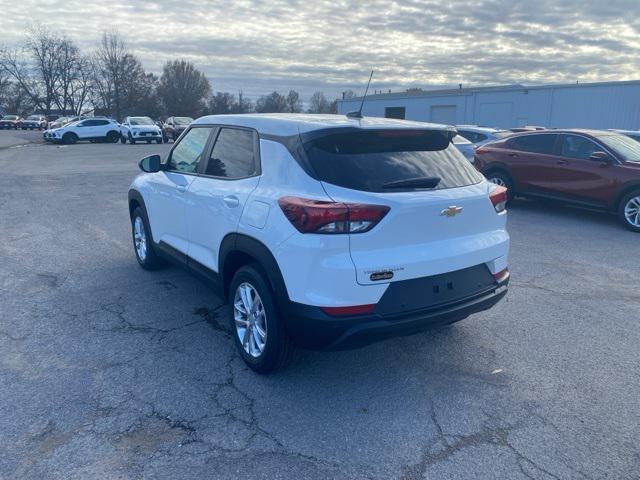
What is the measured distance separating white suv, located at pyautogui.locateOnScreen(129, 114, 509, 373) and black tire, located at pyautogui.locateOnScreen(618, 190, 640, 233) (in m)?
6.18

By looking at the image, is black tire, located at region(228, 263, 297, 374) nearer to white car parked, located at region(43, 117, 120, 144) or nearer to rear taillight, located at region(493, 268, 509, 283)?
rear taillight, located at region(493, 268, 509, 283)

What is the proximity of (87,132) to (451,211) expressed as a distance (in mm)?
36740

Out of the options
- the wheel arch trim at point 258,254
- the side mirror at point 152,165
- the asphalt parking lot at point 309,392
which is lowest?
the asphalt parking lot at point 309,392

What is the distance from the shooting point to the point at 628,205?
884 cm

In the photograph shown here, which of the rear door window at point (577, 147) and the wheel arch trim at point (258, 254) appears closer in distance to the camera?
the wheel arch trim at point (258, 254)

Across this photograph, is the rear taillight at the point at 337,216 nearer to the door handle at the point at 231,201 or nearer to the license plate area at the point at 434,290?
the license plate area at the point at 434,290

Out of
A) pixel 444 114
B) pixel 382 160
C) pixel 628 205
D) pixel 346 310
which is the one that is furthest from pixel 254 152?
pixel 444 114

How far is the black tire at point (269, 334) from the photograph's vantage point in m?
3.44

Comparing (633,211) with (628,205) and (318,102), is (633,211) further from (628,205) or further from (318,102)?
(318,102)

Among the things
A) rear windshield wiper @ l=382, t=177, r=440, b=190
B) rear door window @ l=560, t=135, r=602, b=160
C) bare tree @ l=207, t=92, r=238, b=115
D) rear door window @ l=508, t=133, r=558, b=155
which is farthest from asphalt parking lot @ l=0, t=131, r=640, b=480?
bare tree @ l=207, t=92, r=238, b=115

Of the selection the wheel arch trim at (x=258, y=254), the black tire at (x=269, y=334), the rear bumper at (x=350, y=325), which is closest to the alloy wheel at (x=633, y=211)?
→ the rear bumper at (x=350, y=325)

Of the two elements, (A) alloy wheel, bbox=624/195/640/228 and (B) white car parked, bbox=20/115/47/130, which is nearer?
(A) alloy wheel, bbox=624/195/640/228

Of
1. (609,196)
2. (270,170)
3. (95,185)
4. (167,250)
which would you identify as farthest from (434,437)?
(95,185)

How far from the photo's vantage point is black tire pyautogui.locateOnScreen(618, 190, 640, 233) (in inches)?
344
